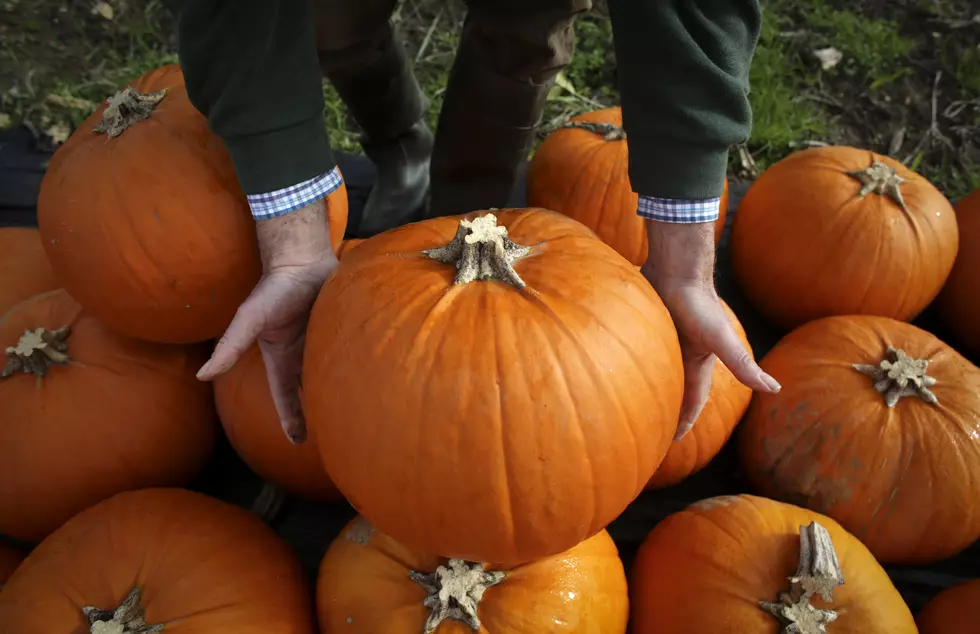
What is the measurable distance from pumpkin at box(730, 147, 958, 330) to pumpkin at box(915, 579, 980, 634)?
82 cm

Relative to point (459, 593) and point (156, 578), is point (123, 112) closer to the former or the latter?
point (156, 578)

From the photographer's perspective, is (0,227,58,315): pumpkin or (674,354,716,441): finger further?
(0,227,58,315): pumpkin

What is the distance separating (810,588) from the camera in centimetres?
129

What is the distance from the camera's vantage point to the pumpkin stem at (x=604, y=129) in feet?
7.28

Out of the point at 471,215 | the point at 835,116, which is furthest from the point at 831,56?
the point at 471,215

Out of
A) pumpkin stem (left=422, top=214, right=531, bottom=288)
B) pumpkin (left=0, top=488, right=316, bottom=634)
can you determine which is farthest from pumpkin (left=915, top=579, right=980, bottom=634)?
pumpkin (left=0, top=488, right=316, bottom=634)

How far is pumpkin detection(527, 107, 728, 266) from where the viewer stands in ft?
6.98

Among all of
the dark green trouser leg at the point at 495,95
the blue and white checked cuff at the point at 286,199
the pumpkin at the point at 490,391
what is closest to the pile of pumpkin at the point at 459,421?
the pumpkin at the point at 490,391

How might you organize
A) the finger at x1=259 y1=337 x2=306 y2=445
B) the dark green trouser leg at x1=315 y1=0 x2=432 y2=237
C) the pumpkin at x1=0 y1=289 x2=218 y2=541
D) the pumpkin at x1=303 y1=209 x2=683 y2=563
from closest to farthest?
the pumpkin at x1=303 y1=209 x2=683 y2=563 → the finger at x1=259 y1=337 x2=306 y2=445 → the pumpkin at x1=0 y1=289 x2=218 y2=541 → the dark green trouser leg at x1=315 y1=0 x2=432 y2=237

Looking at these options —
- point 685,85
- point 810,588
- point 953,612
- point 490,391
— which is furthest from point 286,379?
point 953,612

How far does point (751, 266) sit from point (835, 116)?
69.0 inches

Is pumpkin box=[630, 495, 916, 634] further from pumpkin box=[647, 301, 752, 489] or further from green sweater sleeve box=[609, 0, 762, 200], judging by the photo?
green sweater sleeve box=[609, 0, 762, 200]

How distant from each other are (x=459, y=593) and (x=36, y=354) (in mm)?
1151

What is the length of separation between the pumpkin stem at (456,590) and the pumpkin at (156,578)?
1.12 feet
